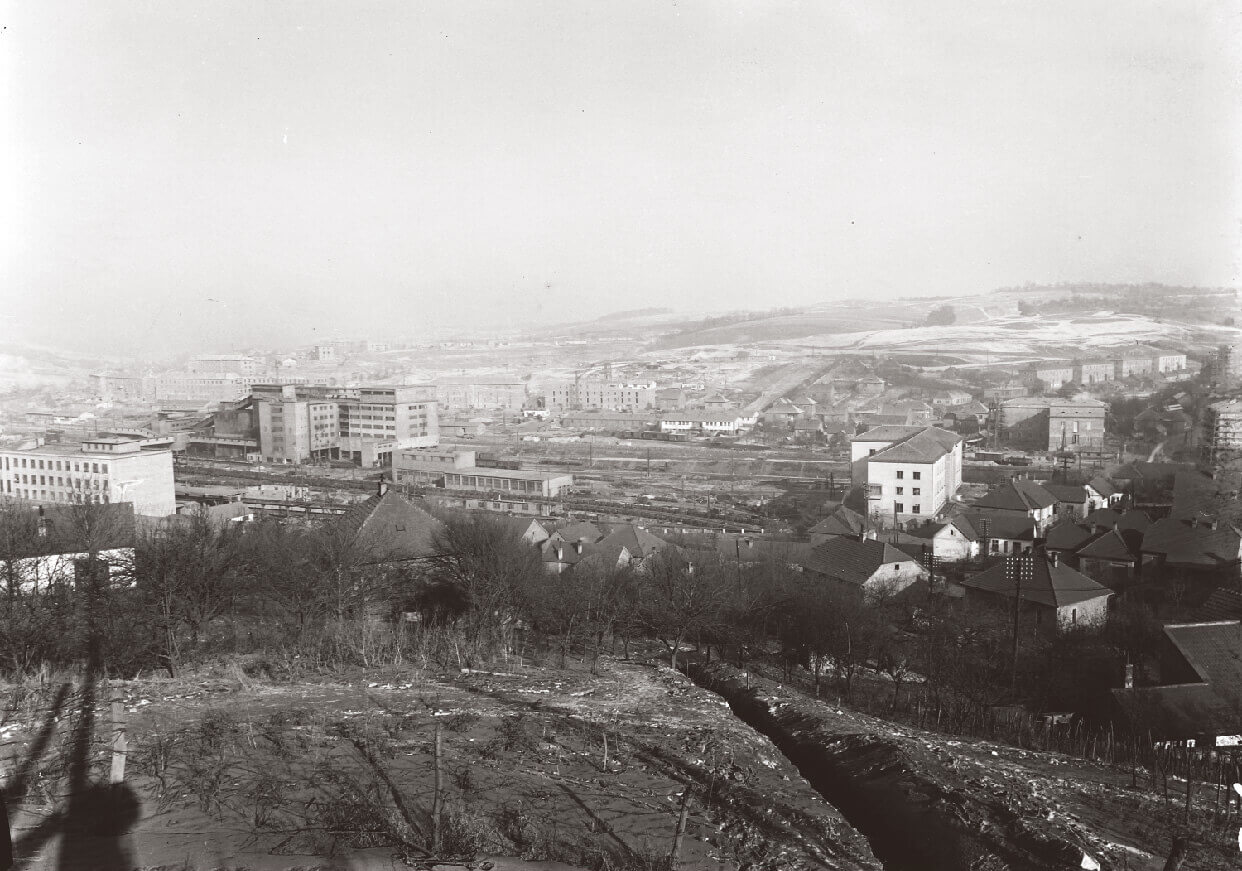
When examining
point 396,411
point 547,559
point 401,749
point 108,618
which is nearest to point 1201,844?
point 401,749

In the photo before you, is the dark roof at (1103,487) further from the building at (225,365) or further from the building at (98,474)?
the building at (225,365)

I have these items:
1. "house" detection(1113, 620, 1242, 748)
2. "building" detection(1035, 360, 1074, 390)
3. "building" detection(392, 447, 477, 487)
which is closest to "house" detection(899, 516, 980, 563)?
"house" detection(1113, 620, 1242, 748)

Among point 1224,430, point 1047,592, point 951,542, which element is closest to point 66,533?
point 1047,592

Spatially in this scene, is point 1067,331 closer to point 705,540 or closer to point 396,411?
point 396,411

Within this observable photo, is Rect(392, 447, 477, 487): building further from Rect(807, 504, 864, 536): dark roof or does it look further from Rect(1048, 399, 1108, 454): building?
Rect(1048, 399, 1108, 454): building

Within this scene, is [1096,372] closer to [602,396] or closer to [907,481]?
[602,396]
